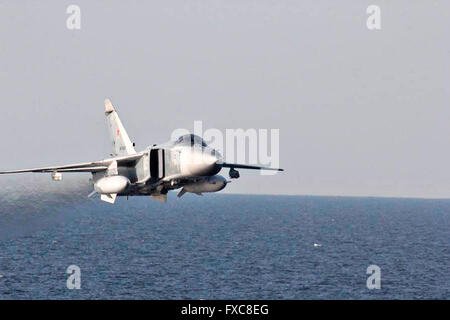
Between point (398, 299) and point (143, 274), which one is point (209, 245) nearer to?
point (143, 274)

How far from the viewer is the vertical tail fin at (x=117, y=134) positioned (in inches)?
2092

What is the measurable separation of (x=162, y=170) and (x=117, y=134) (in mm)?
14013

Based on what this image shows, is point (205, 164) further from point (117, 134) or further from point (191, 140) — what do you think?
point (117, 134)

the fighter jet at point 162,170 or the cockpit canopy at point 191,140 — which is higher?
the cockpit canopy at point 191,140

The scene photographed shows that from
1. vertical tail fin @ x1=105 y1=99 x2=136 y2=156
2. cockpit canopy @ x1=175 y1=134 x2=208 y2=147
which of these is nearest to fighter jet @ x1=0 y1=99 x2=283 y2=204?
cockpit canopy @ x1=175 y1=134 x2=208 y2=147

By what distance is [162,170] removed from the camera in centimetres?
4141

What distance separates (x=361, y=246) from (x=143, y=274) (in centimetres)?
6432

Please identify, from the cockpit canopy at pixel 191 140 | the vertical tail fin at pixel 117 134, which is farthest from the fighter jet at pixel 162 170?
the vertical tail fin at pixel 117 134

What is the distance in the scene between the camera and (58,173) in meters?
44.8

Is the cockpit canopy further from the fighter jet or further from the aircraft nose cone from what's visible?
the aircraft nose cone

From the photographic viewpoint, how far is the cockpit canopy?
131 ft

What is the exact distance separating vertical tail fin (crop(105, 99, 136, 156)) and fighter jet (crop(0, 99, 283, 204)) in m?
7.71

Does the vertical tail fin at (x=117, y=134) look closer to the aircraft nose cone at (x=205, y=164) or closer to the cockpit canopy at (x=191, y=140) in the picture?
the cockpit canopy at (x=191, y=140)

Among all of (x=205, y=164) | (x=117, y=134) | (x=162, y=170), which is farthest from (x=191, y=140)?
(x=117, y=134)
